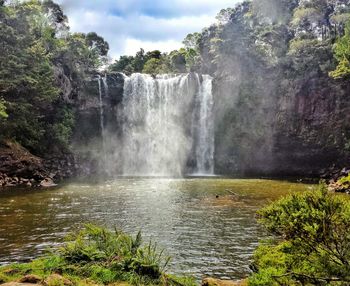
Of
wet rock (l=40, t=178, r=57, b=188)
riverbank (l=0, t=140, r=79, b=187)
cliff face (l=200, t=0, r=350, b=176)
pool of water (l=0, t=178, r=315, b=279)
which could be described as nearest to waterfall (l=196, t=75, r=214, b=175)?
cliff face (l=200, t=0, r=350, b=176)

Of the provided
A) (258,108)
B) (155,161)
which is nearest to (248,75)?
(258,108)

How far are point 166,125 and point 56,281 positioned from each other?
44.0m

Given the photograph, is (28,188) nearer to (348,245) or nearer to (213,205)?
(213,205)

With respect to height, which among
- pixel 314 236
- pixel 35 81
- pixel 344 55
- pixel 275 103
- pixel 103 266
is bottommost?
pixel 103 266

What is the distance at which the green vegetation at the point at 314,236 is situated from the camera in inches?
225

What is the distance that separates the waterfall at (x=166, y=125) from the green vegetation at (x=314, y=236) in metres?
43.0

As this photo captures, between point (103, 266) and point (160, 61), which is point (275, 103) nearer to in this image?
point (160, 61)

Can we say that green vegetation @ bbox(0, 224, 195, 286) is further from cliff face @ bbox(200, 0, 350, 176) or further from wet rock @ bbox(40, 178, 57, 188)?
cliff face @ bbox(200, 0, 350, 176)

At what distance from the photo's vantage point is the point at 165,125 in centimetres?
5147

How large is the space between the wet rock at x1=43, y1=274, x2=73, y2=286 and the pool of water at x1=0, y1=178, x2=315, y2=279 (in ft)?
12.8

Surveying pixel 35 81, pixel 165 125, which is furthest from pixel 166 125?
pixel 35 81

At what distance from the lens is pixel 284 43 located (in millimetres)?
53531

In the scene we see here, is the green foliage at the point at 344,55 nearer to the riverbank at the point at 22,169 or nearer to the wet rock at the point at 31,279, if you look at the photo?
the riverbank at the point at 22,169

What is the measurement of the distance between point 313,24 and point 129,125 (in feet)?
112
